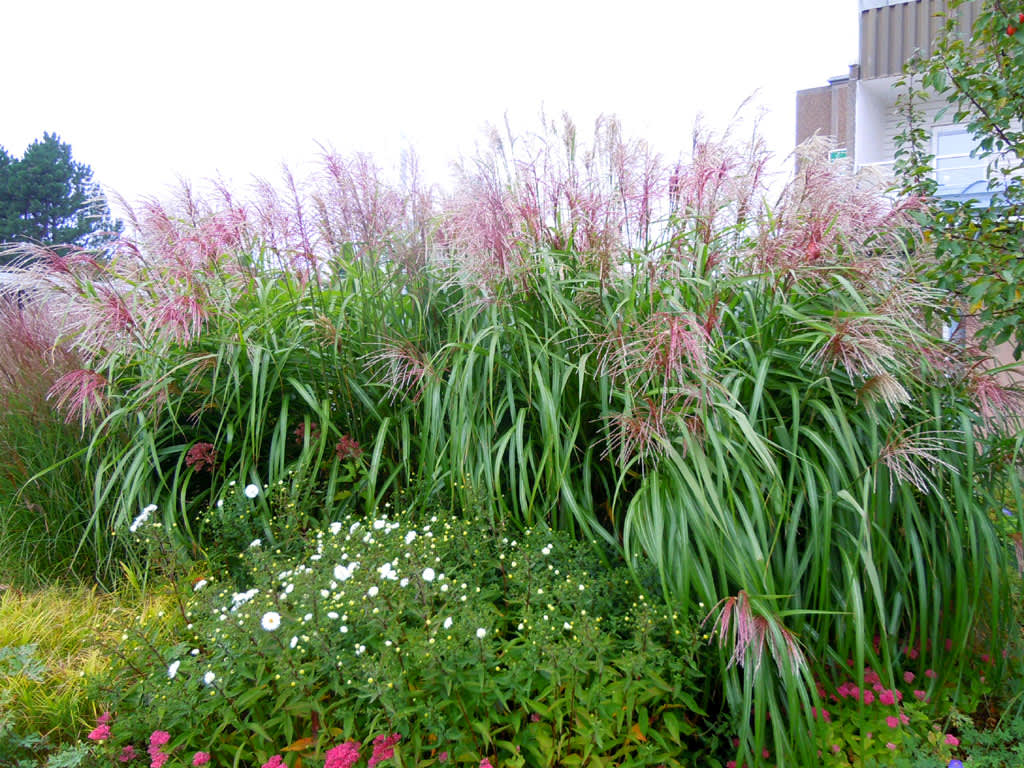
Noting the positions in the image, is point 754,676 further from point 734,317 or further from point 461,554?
point 734,317

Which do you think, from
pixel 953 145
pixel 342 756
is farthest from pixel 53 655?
pixel 953 145

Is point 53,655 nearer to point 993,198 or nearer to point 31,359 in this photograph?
point 31,359

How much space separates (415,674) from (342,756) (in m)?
0.27

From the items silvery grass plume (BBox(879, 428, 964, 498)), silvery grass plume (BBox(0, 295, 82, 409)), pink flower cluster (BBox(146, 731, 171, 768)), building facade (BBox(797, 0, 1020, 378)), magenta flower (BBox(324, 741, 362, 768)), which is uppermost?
building facade (BBox(797, 0, 1020, 378))

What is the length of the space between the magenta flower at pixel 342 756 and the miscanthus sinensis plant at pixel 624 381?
88 centimetres

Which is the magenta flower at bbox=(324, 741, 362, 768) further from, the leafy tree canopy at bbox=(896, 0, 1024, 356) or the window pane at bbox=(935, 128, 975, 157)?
the window pane at bbox=(935, 128, 975, 157)

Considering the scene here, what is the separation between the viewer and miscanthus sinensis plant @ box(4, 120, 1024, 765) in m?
1.96

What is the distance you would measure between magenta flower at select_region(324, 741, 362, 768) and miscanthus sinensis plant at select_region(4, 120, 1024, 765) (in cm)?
88

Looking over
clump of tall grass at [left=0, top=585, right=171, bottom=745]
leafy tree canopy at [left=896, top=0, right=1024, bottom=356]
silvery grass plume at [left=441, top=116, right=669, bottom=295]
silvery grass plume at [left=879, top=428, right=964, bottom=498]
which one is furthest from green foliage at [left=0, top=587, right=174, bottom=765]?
leafy tree canopy at [left=896, top=0, right=1024, bottom=356]

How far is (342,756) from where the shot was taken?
1.53m

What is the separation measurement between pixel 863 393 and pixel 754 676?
0.98m

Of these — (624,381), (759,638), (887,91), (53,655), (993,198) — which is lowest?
(53,655)

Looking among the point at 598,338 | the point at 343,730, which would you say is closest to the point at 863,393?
the point at 598,338

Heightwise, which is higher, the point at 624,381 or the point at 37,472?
the point at 624,381
